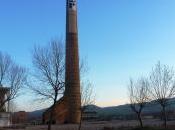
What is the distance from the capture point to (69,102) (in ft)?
281

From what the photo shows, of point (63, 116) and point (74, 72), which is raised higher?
point (74, 72)

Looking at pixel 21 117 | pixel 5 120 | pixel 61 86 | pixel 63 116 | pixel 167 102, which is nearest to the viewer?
pixel 61 86

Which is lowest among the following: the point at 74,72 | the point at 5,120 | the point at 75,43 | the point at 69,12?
the point at 5,120

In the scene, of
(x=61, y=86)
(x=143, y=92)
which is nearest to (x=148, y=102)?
(x=143, y=92)

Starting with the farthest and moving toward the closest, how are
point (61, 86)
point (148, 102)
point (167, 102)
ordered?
point (148, 102)
point (167, 102)
point (61, 86)

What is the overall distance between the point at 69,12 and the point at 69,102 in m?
19.2

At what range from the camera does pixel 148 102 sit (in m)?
43.8

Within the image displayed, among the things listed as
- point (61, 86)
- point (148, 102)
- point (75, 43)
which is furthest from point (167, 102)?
point (75, 43)

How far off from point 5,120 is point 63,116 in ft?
52.4

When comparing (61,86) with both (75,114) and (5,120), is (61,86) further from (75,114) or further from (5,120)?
(75,114)

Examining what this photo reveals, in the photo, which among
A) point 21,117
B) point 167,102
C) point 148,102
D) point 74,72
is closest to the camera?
point 167,102

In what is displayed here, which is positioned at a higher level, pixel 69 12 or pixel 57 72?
pixel 69 12

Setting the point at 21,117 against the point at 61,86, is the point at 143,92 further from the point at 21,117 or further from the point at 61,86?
the point at 21,117

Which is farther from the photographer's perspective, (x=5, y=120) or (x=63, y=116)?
(x=63, y=116)
